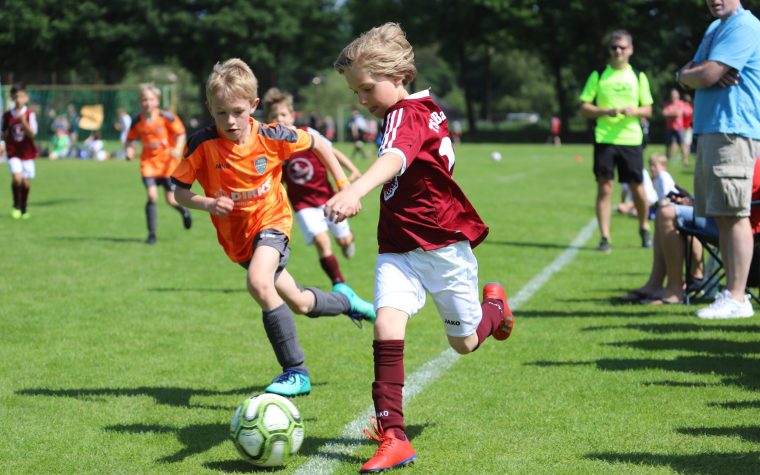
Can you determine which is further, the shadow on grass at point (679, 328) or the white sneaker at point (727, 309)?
the white sneaker at point (727, 309)

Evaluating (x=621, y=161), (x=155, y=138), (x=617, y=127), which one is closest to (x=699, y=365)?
(x=621, y=161)

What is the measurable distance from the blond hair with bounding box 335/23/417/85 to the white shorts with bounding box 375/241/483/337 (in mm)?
807

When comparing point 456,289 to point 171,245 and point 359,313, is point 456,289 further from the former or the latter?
point 171,245

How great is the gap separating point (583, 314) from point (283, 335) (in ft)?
10.9

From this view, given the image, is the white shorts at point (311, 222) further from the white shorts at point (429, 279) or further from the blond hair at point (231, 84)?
the white shorts at point (429, 279)

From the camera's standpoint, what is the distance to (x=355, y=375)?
6.01 metres

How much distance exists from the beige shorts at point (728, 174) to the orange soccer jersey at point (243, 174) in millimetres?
3198

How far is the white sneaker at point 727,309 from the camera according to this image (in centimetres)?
738

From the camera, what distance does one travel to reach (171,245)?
1302cm

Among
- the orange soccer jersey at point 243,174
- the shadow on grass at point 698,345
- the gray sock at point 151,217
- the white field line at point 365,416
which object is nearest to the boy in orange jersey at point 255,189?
the orange soccer jersey at point 243,174

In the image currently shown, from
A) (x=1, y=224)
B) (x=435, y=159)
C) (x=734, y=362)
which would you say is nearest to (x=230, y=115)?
(x=435, y=159)

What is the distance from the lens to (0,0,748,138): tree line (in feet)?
205

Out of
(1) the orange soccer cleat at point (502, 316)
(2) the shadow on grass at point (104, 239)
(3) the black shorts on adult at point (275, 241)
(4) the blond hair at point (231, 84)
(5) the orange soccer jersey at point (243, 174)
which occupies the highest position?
(4) the blond hair at point (231, 84)

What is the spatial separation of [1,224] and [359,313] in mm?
10643
